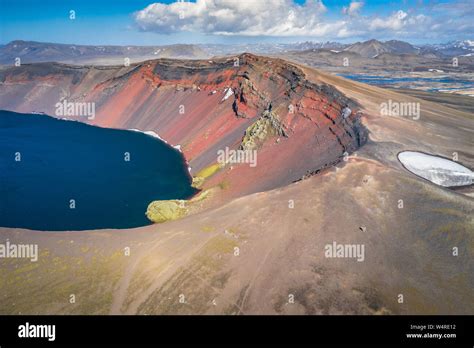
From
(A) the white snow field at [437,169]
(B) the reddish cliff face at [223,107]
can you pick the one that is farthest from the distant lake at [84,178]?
(A) the white snow field at [437,169]

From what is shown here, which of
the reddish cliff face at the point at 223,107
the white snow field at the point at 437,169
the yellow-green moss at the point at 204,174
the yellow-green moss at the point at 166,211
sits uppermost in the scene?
the reddish cliff face at the point at 223,107

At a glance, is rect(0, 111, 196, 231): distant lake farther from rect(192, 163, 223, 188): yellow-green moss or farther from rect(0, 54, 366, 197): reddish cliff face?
rect(0, 54, 366, 197): reddish cliff face

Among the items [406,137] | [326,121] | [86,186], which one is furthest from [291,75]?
[86,186]

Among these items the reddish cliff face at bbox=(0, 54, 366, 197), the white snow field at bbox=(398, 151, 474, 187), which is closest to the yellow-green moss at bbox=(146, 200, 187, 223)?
the reddish cliff face at bbox=(0, 54, 366, 197)

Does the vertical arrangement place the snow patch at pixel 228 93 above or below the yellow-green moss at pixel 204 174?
above

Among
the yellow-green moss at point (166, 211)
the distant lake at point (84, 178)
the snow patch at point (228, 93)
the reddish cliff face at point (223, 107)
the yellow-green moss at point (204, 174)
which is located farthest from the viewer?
the snow patch at point (228, 93)

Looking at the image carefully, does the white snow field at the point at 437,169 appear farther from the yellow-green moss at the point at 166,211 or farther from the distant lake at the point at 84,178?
the distant lake at the point at 84,178
